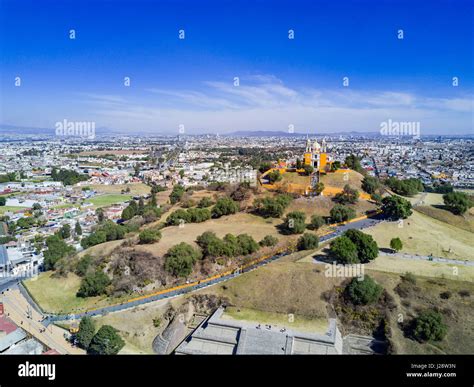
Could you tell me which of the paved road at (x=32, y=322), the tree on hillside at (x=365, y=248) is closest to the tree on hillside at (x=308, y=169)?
the tree on hillside at (x=365, y=248)

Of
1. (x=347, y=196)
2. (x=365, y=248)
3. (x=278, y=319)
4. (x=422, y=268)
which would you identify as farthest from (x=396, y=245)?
(x=278, y=319)

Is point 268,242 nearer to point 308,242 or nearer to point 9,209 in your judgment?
point 308,242

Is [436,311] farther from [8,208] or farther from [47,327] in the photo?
[8,208]

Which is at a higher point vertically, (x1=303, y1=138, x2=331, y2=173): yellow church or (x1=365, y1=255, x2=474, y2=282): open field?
(x1=303, y1=138, x2=331, y2=173): yellow church

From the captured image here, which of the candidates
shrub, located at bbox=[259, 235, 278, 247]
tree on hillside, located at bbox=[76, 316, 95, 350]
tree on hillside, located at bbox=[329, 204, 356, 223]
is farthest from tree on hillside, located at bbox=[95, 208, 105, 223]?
tree on hillside, located at bbox=[329, 204, 356, 223]

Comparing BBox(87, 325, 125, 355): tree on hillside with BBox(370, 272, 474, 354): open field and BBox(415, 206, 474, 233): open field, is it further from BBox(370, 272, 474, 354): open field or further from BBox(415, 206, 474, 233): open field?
BBox(415, 206, 474, 233): open field
